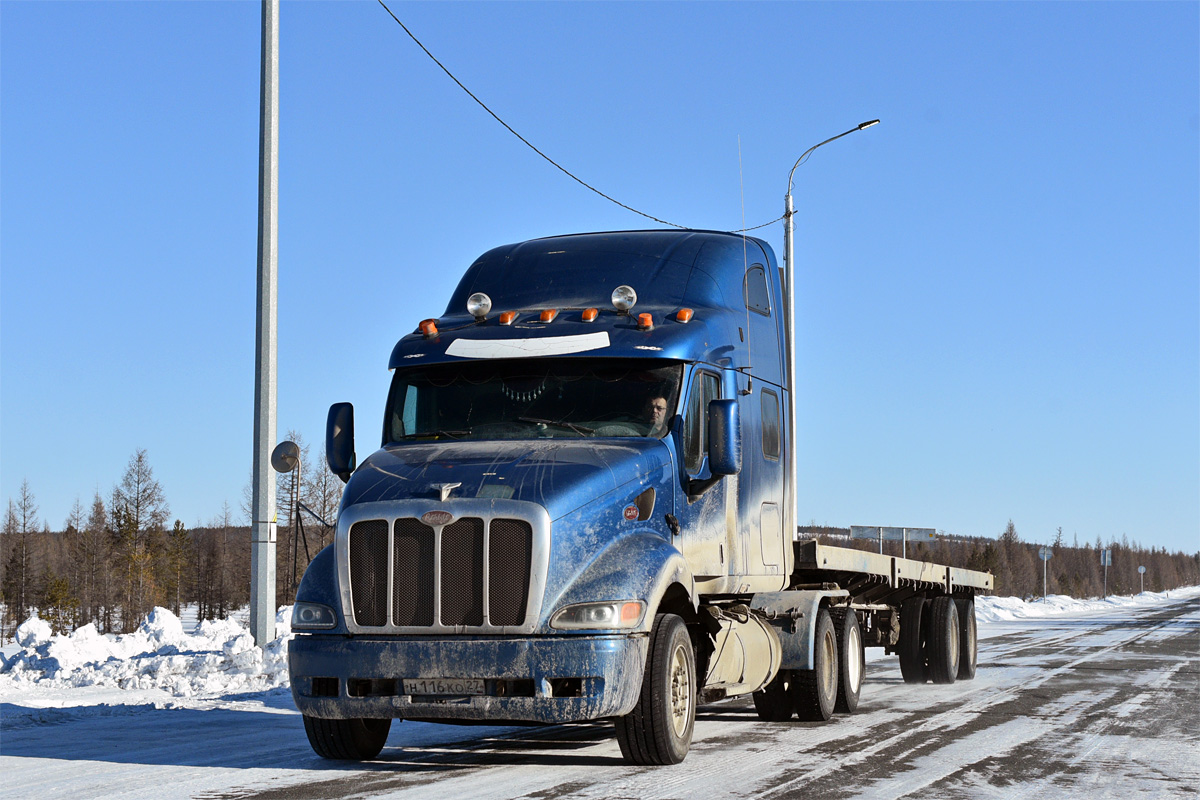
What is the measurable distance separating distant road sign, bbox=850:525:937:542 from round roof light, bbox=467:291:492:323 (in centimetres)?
1170

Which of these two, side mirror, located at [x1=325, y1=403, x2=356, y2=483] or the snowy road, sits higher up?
side mirror, located at [x1=325, y1=403, x2=356, y2=483]

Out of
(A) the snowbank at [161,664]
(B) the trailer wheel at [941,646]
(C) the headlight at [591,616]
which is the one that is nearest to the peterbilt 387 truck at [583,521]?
(C) the headlight at [591,616]

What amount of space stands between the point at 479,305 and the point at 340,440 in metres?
1.45

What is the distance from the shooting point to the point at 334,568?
27.6 feet

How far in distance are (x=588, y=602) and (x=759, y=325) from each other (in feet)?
13.9

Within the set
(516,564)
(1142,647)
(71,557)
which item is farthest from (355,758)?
(71,557)

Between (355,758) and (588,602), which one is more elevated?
(588,602)

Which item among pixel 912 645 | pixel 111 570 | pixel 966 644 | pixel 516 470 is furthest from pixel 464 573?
pixel 111 570

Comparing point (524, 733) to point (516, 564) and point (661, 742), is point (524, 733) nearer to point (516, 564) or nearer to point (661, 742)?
point (661, 742)

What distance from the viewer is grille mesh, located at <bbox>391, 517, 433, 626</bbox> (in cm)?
807

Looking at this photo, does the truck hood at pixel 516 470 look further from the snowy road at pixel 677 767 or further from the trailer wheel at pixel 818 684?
the trailer wheel at pixel 818 684

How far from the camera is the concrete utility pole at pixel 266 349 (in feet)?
51.2

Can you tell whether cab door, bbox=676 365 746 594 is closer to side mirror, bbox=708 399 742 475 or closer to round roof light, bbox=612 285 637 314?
side mirror, bbox=708 399 742 475

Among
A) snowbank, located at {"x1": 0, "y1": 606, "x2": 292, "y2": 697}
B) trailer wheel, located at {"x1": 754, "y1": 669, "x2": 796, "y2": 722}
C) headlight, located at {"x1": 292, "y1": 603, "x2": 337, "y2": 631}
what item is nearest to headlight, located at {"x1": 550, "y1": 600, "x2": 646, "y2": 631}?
headlight, located at {"x1": 292, "y1": 603, "x2": 337, "y2": 631}
